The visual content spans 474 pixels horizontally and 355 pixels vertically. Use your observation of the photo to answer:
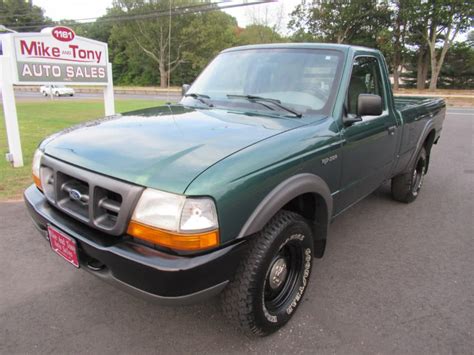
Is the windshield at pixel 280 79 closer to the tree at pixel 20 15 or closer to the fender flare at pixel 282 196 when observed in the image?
the fender flare at pixel 282 196

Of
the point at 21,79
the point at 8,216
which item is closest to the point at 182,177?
the point at 8,216

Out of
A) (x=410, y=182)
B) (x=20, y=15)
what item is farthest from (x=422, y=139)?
(x=20, y=15)

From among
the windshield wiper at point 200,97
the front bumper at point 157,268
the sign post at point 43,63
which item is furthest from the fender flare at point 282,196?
the sign post at point 43,63

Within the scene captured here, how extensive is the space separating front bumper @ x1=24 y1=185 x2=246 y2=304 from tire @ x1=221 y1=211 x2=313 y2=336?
13 centimetres

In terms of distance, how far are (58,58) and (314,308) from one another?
5691mm

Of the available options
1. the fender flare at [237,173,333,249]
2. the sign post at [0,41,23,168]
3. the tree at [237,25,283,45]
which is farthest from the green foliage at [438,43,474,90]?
the fender flare at [237,173,333,249]

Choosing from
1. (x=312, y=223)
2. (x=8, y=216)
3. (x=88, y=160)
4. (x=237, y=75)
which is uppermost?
(x=237, y=75)

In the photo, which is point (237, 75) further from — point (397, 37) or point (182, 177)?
point (397, 37)

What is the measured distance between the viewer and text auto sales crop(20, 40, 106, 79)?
5707 millimetres

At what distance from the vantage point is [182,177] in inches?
72.6

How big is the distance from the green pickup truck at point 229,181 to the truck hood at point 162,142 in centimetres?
1

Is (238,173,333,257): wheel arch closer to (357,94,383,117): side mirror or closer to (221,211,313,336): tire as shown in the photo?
(221,211,313,336): tire

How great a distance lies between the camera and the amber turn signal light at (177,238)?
1812 millimetres

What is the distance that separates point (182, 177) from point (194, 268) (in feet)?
1.47
